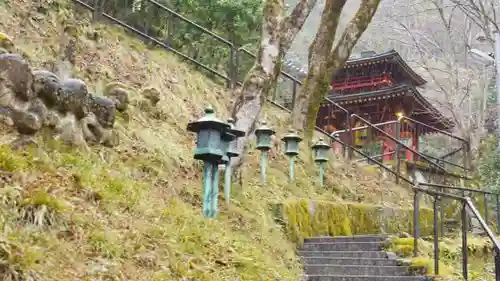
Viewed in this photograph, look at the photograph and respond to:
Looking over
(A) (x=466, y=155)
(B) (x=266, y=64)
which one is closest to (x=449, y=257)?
(B) (x=266, y=64)

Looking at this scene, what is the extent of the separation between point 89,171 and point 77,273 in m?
1.82

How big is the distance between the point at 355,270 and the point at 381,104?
1694cm

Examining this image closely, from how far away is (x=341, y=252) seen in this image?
785 centimetres

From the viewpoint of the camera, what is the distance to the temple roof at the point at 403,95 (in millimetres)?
22078

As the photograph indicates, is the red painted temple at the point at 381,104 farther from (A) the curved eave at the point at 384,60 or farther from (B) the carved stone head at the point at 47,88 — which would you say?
(B) the carved stone head at the point at 47,88

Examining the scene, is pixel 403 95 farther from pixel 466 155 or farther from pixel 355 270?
pixel 355 270

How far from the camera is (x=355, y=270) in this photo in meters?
7.18

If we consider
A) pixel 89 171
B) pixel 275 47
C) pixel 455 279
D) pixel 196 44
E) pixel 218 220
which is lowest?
pixel 455 279

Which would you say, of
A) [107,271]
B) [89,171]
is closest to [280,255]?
[89,171]

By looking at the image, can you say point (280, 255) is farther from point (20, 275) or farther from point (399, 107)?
point (399, 107)

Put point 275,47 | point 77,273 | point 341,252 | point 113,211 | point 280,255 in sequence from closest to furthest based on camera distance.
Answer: point 77,273
point 113,211
point 280,255
point 341,252
point 275,47

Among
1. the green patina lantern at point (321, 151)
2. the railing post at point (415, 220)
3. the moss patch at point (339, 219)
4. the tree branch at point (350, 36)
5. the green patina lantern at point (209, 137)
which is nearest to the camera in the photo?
the green patina lantern at point (209, 137)

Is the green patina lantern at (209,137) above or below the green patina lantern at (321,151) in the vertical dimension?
below

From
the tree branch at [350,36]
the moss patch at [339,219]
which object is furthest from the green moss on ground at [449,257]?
the tree branch at [350,36]
